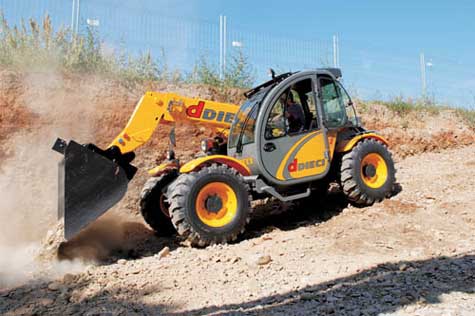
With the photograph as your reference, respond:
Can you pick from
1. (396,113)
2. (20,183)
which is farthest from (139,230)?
(396,113)

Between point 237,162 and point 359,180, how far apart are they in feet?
6.53

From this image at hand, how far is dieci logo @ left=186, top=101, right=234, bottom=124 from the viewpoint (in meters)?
6.07

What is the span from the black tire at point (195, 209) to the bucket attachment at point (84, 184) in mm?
719

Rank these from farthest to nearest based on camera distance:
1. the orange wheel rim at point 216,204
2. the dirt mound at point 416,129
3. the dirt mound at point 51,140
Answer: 1. the dirt mound at point 416,129
2. the dirt mound at point 51,140
3. the orange wheel rim at point 216,204

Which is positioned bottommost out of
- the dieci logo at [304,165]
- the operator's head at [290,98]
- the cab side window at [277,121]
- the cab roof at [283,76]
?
the dieci logo at [304,165]

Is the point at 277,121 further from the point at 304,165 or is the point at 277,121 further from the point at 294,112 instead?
the point at 304,165

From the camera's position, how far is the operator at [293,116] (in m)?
6.17

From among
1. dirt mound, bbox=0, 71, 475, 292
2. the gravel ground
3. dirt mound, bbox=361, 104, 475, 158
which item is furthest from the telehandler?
dirt mound, bbox=361, 104, 475, 158

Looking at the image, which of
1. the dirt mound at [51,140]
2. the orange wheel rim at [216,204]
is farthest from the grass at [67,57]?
the orange wheel rim at [216,204]

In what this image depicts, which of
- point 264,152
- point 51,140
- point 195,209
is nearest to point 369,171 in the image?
point 264,152

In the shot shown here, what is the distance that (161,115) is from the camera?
5.79 m

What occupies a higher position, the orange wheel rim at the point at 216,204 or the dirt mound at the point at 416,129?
the dirt mound at the point at 416,129

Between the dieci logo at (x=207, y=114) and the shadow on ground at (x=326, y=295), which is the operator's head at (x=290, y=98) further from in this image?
the shadow on ground at (x=326, y=295)

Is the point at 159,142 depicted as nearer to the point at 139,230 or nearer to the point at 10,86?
the point at 139,230
